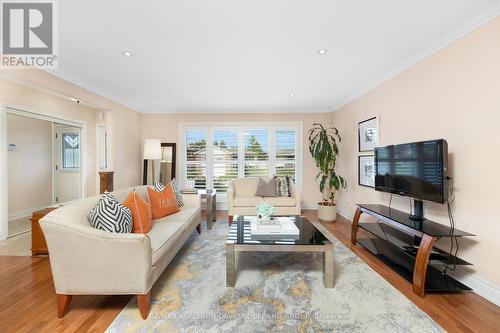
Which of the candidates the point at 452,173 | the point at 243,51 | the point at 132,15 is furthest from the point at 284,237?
the point at 132,15

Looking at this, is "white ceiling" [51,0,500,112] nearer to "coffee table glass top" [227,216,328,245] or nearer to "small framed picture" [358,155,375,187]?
"small framed picture" [358,155,375,187]

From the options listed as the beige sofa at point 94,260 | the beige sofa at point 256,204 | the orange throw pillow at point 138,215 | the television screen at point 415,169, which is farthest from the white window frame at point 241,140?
the beige sofa at point 94,260

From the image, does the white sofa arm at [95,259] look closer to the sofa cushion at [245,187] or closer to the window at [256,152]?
the sofa cushion at [245,187]

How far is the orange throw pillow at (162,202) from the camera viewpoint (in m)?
2.83

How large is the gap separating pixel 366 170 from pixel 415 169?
53.2 inches

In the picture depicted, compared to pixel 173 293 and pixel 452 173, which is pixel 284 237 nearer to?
pixel 173 293

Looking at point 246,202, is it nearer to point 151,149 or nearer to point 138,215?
point 138,215

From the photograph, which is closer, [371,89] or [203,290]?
[203,290]

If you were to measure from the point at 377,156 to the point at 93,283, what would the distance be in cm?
347

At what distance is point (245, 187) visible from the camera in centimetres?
459

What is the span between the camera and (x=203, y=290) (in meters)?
2.01

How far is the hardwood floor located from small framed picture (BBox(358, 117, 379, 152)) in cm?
202

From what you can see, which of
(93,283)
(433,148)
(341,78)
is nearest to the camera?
(93,283)

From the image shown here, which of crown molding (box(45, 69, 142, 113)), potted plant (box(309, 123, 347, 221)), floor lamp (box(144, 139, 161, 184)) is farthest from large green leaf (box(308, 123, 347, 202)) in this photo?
crown molding (box(45, 69, 142, 113))
